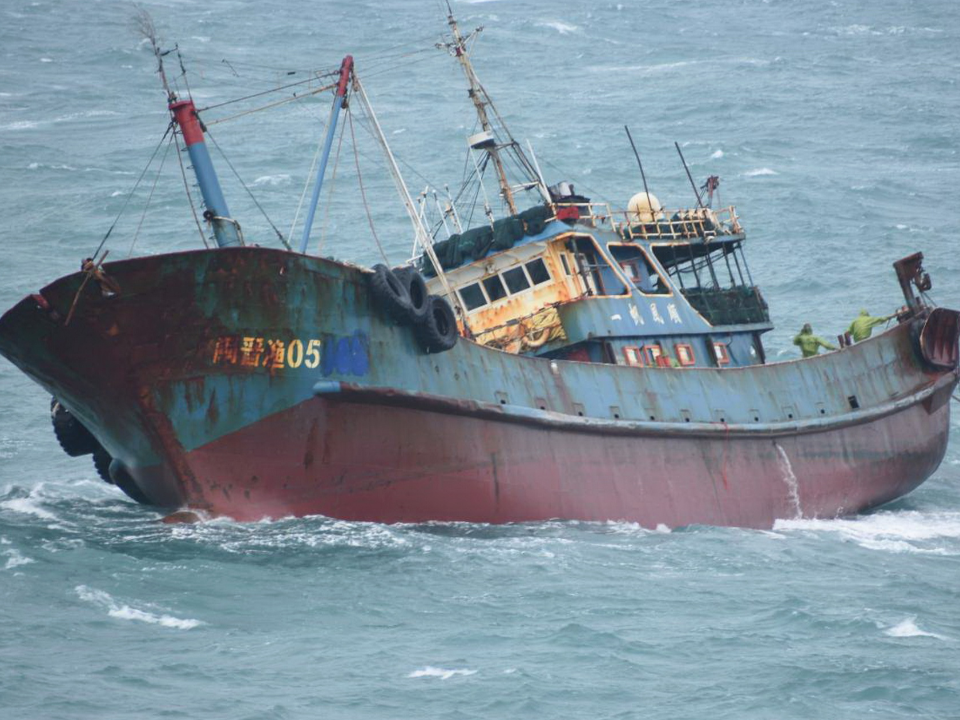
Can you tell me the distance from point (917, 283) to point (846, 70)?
4325 centimetres

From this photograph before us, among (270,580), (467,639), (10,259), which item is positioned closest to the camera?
(467,639)

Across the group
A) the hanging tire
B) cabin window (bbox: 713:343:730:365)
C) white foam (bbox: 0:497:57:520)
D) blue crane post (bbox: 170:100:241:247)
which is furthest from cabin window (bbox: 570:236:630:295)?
white foam (bbox: 0:497:57:520)

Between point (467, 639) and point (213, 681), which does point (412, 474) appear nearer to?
point (467, 639)

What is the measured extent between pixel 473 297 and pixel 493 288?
367 millimetres

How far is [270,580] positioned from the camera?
54.2 ft

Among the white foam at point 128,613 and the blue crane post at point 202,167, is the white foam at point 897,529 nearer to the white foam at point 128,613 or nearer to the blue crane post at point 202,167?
the blue crane post at point 202,167

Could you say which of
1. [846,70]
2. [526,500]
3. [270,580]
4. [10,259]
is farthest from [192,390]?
[846,70]

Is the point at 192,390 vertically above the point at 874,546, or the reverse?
the point at 192,390

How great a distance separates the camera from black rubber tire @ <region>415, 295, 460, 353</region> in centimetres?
1877

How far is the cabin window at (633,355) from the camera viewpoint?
75.0ft

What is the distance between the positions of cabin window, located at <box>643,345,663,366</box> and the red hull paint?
153 cm

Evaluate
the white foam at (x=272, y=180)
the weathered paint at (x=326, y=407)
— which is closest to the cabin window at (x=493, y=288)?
the weathered paint at (x=326, y=407)

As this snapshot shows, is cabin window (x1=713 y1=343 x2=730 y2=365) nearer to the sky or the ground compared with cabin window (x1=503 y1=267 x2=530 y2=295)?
nearer to the ground

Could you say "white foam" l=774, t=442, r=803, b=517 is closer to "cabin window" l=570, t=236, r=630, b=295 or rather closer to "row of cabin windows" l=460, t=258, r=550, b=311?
"cabin window" l=570, t=236, r=630, b=295
